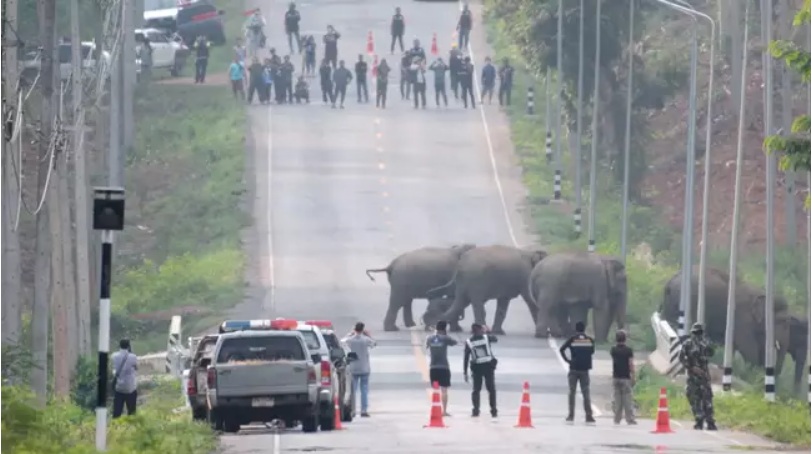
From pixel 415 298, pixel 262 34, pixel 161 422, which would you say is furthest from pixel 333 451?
pixel 262 34

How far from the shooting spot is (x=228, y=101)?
8988 centimetres

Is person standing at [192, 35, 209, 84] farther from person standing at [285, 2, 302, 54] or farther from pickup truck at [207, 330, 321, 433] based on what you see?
pickup truck at [207, 330, 321, 433]

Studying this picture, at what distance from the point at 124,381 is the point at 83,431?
15.6ft

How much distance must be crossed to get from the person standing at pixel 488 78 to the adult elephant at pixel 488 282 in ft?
99.7

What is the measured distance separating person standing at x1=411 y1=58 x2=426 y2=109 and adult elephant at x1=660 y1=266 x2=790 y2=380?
3147 cm

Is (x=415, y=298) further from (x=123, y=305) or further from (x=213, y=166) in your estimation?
(x=213, y=166)

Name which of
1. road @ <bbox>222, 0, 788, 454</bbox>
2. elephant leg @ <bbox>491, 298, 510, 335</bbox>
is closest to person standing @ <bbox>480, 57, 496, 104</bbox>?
road @ <bbox>222, 0, 788, 454</bbox>

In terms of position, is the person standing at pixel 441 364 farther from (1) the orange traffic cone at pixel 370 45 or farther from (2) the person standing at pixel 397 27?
(1) the orange traffic cone at pixel 370 45

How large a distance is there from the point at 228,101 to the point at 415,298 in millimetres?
30944

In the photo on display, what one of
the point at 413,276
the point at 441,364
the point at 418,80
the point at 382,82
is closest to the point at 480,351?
the point at 441,364

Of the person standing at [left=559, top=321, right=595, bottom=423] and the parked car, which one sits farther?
the parked car

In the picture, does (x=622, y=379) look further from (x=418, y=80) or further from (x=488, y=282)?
(x=418, y=80)

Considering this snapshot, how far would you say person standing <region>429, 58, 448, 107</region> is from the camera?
88.9 meters

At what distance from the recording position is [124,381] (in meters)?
38.7
